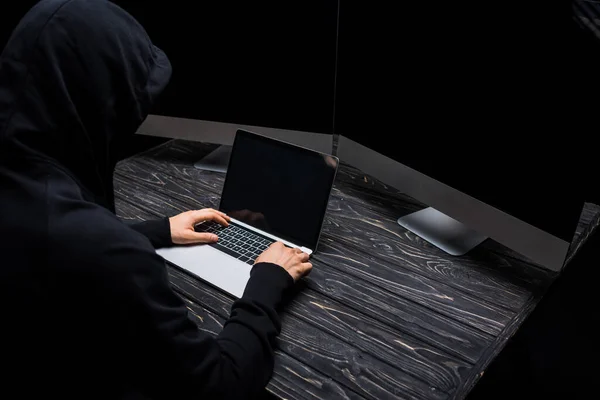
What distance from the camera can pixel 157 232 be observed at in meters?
1.16

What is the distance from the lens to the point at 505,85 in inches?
40.5

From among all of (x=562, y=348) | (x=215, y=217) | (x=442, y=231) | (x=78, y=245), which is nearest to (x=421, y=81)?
(x=442, y=231)

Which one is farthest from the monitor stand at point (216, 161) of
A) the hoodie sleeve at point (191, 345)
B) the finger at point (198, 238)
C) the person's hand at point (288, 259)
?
the hoodie sleeve at point (191, 345)

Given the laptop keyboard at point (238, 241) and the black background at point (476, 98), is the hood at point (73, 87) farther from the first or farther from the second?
the black background at point (476, 98)

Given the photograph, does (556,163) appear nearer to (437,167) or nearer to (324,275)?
(437,167)

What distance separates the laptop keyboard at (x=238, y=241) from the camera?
3.72ft

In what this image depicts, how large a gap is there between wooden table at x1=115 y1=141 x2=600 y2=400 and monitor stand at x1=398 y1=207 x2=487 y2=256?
2 cm

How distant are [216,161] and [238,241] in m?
0.48

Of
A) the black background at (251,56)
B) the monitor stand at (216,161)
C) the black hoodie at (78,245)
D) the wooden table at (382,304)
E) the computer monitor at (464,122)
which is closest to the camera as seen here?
the black hoodie at (78,245)

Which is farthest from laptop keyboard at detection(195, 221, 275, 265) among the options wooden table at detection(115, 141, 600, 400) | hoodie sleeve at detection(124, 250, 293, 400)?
hoodie sleeve at detection(124, 250, 293, 400)

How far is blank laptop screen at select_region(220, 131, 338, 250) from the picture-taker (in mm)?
1163

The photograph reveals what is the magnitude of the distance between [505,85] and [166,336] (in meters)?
0.77

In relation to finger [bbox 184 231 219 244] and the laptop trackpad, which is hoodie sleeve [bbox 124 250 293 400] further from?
finger [bbox 184 231 219 244]

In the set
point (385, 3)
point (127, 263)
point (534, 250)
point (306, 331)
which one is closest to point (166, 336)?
point (127, 263)
